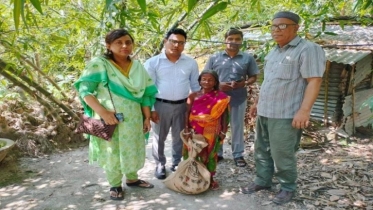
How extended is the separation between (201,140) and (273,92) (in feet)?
2.67

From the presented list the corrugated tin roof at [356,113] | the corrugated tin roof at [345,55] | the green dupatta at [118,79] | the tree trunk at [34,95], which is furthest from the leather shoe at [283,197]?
the corrugated tin roof at [356,113]

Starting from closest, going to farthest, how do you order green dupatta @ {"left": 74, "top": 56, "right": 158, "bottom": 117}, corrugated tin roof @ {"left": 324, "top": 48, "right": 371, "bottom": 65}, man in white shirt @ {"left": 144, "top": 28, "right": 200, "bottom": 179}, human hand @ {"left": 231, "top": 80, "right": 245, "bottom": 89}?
green dupatta @ {"left": 74, "top": 56, "right": 158, "bottom": 117}, man in white shirt @ {"left": 144, "top": 28, "right": 200, "bottom": 179}, human hand @ {"left": 231, "top": 80, "right": 245, "bottom": 89}, corrugated tin roof @ {"left": 324, "top": 48, "right": 371, "bottom": 65}

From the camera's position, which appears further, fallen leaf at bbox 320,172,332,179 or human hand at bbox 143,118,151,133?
fallen leaf at bbox 320,172,332,179

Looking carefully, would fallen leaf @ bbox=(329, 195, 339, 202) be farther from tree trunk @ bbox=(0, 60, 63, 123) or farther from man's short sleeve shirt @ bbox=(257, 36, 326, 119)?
tree trunk @ bbox=(0, 60, 63, 123)

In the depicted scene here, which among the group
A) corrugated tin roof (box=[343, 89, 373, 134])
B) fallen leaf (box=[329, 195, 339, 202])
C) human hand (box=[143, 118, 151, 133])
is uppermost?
human hand (box=[143, 118, 151, 133])

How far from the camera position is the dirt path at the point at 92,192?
296cm

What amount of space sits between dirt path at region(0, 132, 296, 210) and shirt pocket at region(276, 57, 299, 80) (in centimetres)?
117

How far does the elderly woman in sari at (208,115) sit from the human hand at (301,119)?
0.72m

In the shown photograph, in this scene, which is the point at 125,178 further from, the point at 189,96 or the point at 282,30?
the point at 282,30

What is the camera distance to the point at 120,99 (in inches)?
108

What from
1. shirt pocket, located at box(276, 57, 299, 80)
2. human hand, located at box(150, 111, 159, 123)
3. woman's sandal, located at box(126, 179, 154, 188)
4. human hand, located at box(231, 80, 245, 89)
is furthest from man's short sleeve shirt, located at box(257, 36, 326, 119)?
woman's sandal, located at box(126, 179, 154, 188)

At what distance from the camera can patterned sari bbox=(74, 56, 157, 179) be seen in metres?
2.66

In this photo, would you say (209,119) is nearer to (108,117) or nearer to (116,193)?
(108,117)

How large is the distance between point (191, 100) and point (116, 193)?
3.69ft
